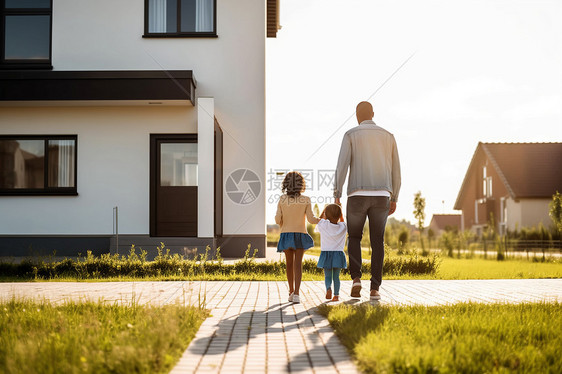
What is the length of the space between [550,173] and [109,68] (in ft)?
90.8

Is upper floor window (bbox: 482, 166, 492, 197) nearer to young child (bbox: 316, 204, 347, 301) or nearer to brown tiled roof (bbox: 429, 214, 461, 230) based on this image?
young child (bbox: 316, 204, 347, 301)

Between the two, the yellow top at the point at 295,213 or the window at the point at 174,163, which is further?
the window at the point at 174,163

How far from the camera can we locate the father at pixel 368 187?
6484 mm

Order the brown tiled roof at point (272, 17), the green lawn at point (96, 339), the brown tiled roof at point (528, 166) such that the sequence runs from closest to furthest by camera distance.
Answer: the green lawn at point (96, 339), the brown tiled roof at point (272, 17), the brown tiled roof at point (528, 166)

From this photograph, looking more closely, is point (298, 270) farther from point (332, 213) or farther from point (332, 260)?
point (332, 213)

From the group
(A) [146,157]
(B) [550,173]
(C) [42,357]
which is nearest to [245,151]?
(A) [146,157]

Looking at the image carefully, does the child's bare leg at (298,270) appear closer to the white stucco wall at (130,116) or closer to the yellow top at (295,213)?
the yellow top at (295,213)

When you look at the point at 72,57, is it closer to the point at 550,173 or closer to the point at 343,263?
the point at 343,263

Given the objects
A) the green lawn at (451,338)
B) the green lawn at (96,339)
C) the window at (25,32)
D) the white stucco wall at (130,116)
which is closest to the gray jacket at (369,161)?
the green lawn at (451,338)

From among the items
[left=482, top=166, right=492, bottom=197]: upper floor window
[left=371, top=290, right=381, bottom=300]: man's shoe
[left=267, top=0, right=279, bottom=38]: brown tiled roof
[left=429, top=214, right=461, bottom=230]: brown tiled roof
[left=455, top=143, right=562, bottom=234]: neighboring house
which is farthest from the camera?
[left=429, top=214, right=461, bottom=230]: brown tiled roof

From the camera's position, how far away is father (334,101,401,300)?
21.3 ft

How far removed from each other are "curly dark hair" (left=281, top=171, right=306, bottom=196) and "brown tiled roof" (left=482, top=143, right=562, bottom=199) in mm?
28535

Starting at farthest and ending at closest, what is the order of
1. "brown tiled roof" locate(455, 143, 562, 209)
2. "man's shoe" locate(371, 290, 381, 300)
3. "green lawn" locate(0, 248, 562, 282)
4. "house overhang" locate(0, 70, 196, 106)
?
1. "brown tiled roof" locate(455, 143, 562, 209)
2. "house overhang" locate(0, 70, 196, 106)
3. "green lawn" locate(0, 248, 562, 282)
4. "man's shoe" locate(371, 290, 381, 300)

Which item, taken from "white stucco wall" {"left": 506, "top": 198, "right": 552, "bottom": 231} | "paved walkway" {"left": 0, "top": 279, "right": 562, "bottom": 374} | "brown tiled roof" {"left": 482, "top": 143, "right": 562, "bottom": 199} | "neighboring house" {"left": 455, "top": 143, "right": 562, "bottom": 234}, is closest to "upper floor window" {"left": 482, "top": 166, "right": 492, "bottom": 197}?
"neighboring house" {"left": 455, "top": 143, "right": 562, "bottom": 234}
